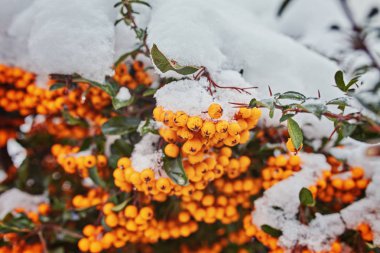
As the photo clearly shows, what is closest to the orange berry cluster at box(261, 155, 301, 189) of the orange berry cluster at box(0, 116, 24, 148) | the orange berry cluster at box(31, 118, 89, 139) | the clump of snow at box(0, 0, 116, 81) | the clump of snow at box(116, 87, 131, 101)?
the clump of snow at box(116, 87, 131, 101)

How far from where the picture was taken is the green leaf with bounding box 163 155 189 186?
1.22 meters

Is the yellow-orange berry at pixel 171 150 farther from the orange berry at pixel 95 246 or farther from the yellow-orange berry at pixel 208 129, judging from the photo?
the orange berry at pixel 95 246

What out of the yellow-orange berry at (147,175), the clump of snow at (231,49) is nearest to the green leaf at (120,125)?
the yellow-orange berry at (147,175)

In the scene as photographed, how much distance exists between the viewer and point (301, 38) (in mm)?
2400

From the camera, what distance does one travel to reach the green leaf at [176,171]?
4.00 feet

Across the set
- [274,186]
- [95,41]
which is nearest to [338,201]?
[274,186]

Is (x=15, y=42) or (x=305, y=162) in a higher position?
(x=305, y=162)

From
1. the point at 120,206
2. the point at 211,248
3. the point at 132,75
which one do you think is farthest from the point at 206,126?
the point at 211,248

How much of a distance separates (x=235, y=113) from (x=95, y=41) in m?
0.70

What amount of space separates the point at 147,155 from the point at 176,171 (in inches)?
8.0

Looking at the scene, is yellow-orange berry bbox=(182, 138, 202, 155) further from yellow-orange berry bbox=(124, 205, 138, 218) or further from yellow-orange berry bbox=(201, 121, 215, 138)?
yellow-orange berry bbox=(124, 205, 138, 218)

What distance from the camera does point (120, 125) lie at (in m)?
Result: 1.51

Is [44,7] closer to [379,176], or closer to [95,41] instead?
[95,41]

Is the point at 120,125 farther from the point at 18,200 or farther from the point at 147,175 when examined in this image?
the point at 18,200
